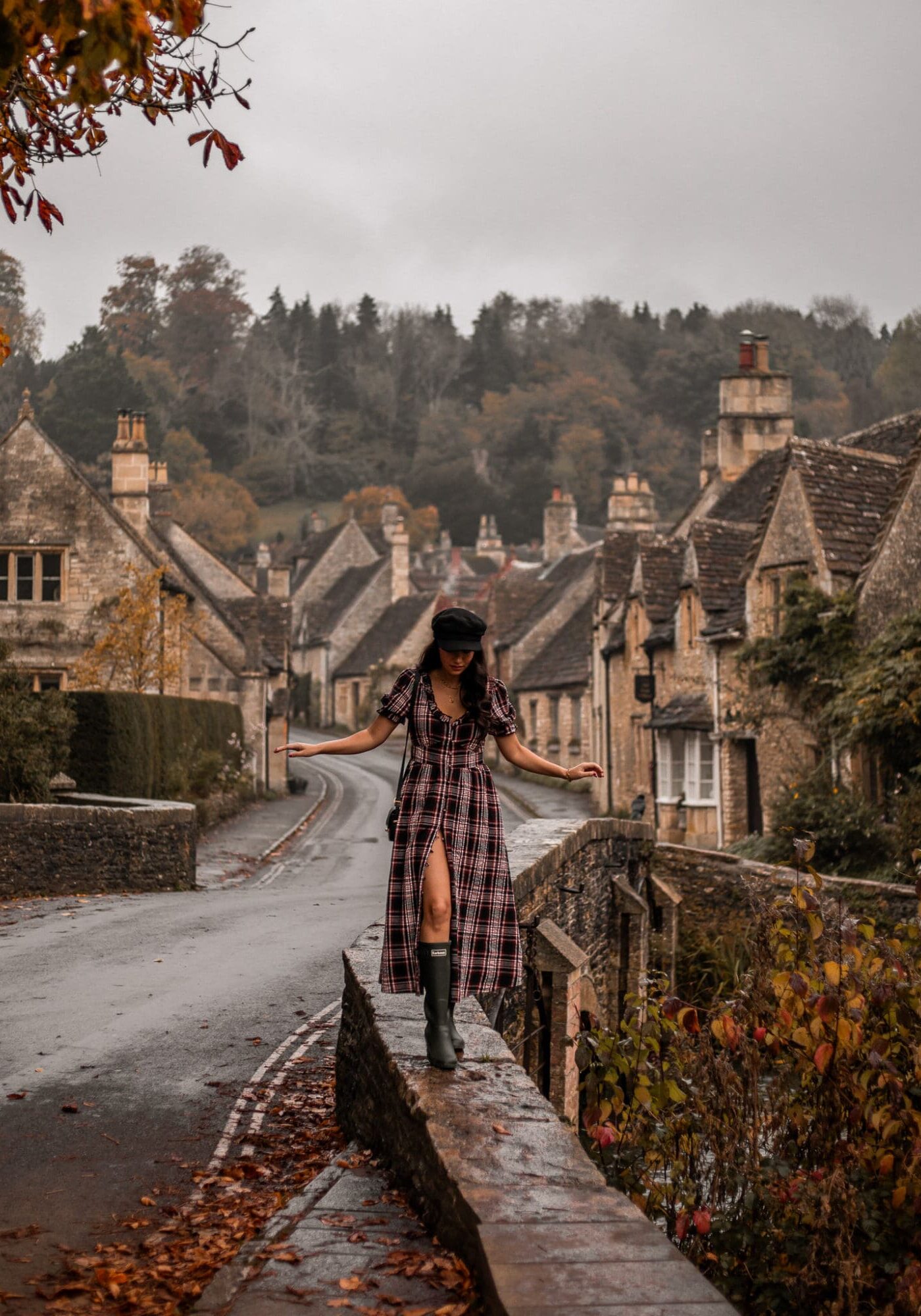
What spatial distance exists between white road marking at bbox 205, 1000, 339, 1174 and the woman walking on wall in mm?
1208

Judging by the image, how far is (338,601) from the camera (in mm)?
81438

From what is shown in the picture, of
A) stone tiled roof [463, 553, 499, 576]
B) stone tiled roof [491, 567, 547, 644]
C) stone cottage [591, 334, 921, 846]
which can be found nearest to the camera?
stone cottage [591, 334, 921, 846]

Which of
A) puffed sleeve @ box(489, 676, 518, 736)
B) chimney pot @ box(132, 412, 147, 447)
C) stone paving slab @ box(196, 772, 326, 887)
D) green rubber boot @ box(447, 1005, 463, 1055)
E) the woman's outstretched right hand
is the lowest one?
stone paving slab @ box(196, 772, 326, 887)

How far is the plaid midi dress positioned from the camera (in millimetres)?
6301

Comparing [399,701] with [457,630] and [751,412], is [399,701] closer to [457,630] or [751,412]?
[457,630]

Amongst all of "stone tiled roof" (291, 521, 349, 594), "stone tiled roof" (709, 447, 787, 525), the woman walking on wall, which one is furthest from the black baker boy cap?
"stone tiled roof" (291, 521, 349, 594)

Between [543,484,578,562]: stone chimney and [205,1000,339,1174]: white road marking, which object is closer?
[205,1000,339,1174]: white road marking

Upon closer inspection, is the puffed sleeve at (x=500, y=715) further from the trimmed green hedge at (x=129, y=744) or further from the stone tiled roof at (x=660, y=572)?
the stone tiled roof at (x=660, y=572)

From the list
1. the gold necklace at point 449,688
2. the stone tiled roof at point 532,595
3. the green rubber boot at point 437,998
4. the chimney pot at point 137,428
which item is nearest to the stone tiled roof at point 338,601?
the stone tiled roof at point 532,595

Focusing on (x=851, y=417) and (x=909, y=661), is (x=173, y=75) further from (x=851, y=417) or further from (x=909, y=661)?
(x=851, y=417)

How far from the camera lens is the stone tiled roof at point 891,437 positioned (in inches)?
1094

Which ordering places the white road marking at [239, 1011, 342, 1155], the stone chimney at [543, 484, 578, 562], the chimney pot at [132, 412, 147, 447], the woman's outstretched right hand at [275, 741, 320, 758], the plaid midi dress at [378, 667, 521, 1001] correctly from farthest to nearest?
the stone chimney at [543, 484, 578, 562] → the chimney pot at [132, 412, 147, 447] → the white road marking at [239, 1011, 342, 1155] → the woman's outstretched right hand at [275, 741, 320, 758] → the plaid midi dress at [378, 667, 521, 1001]

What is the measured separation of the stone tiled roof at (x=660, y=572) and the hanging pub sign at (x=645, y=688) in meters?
1.43

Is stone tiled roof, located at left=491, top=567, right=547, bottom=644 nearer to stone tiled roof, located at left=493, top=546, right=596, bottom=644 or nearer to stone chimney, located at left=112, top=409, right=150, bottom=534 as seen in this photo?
stone tiled roof, located at left=493, top=546, right=596, bottom=644
